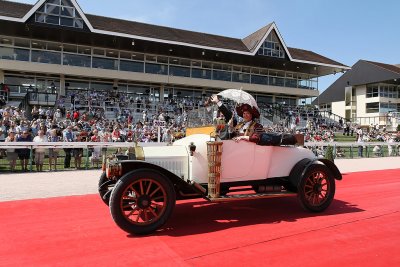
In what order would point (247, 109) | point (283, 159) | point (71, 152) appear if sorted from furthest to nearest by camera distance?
point (71, 152) < point (247, 109) < point (283, 159)

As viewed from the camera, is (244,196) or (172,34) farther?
(172,34)

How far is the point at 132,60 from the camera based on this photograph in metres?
30.5

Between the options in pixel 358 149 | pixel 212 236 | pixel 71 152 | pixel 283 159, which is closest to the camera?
pixel 212 236

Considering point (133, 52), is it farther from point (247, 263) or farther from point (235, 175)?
point (247, 263)

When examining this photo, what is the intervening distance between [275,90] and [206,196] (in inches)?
1298

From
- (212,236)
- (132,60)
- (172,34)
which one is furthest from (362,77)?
(212,236)

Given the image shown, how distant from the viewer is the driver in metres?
5.85

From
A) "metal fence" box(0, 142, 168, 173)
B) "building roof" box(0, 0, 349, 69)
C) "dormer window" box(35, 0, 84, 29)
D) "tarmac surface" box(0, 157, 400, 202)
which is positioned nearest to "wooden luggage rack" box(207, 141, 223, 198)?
"tarmac surface" box(0, 157, 400, 202)

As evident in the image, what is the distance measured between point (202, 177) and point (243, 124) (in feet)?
4.78

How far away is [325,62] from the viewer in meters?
37.7

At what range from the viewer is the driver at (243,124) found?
5852 millimetres

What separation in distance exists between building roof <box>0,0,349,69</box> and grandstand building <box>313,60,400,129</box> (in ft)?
54.0

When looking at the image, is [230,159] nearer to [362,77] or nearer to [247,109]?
[247,109]

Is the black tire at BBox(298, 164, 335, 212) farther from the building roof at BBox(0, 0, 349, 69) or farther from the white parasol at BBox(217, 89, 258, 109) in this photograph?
the building roof at BBox(0, 0, 349, 69)
